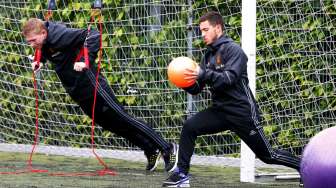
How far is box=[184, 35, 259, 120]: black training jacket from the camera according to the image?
869 cm

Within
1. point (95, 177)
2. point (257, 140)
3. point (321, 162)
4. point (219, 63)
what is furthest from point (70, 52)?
point (321, 162)

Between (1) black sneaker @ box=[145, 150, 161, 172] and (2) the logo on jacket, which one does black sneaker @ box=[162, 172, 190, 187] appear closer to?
(2) the logo on jacket

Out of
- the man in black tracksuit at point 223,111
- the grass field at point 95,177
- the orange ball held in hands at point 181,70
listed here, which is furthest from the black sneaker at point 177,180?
the orange ball held in hands at point 181,70

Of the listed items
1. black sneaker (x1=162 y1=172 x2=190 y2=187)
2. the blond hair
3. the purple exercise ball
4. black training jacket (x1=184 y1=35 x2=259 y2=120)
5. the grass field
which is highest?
the blond hair

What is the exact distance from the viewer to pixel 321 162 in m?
6.11

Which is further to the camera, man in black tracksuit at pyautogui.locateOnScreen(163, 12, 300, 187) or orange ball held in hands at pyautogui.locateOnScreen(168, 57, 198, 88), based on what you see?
man in black tracksuit at pyautogui.locateOnScreen(163, 12, 300, 187)

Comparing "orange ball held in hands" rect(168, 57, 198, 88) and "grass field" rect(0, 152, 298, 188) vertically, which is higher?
"orange ball held in hands" rect(168, 57, 198, 88)

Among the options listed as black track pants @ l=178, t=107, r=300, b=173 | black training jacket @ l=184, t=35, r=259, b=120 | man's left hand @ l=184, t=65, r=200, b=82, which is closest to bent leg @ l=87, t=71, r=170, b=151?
black track pants @ l=178, t=107, r=300, b=173

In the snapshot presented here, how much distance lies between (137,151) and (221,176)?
6.47 feet

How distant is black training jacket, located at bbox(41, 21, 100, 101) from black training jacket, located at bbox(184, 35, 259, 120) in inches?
54.8

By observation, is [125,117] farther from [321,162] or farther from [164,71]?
[321,162]

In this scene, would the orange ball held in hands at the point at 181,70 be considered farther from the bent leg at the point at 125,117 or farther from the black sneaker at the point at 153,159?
the black sneaker at the point at 153,159

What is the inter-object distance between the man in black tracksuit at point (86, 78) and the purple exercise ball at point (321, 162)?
3728mm

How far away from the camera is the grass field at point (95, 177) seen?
29.7 ft
